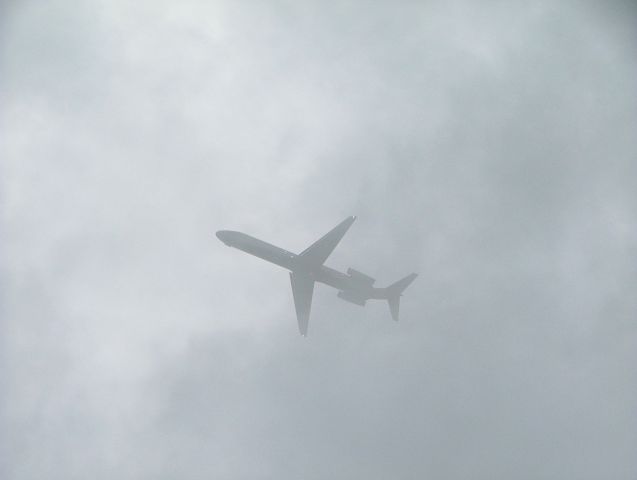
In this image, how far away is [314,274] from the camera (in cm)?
12681

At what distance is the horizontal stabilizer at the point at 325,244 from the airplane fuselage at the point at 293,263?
5.44 feet

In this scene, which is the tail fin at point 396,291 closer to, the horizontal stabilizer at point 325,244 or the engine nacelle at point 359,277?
the engine nacelle at point 359,277

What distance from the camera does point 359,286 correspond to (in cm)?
12938

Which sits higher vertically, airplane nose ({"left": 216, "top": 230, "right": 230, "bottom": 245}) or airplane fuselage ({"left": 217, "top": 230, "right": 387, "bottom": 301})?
airplane nose ({"left": 216, "top": 230, "right": 230, "bottom": 245})

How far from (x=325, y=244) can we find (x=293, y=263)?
8.78 metres

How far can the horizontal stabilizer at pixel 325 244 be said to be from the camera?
403 feet

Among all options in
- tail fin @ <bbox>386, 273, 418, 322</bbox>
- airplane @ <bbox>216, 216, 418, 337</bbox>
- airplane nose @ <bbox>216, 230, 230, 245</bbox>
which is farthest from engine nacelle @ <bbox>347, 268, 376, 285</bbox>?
airplane nose @ <bbox>216, 230, 230, 245</bbox>

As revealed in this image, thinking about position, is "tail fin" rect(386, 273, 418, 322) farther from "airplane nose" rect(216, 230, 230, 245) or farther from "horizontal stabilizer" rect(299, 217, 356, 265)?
"airplane nose" rect(216, 230, 230, 245)

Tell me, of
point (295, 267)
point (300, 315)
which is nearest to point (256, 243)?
point (295, 267)

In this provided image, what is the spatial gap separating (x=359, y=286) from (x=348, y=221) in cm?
1714

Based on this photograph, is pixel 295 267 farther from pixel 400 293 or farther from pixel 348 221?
pixel 400 293

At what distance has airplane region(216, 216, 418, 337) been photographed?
123 m

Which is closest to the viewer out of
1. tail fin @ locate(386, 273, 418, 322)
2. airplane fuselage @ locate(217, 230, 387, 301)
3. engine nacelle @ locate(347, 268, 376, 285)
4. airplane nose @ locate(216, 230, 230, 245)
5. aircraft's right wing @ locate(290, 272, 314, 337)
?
airplane fuselage @ locate(217, 230, 387, 301)

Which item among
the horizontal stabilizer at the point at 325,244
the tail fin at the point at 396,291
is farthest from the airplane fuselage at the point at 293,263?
the tail fin at the point at 396,291
